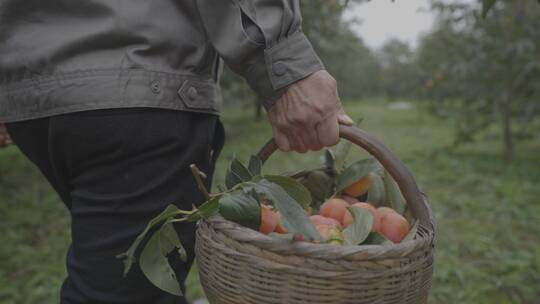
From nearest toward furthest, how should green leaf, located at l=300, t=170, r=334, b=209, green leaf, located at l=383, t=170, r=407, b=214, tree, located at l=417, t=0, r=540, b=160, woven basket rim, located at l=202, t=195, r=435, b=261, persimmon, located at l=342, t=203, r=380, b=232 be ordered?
woven basket rim, located at l=202, t=195, r=435, b=261, persimmon, located at l=342, t=203, r=380, b=232, green leaf, located at l=383, t=170, r=407, b=214, green leaf, located at l=300, t=170, r=334, b=209, tree, located at l=417, t=0, r=540, b=160

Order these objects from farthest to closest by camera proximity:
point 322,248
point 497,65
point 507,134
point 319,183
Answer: point 507,134 → point 497,65 → point 319,183 → point 322,248

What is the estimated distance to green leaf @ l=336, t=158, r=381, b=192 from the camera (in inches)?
51.6

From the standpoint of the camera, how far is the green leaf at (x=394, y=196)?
1270mm

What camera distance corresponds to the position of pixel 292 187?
3.53 ft

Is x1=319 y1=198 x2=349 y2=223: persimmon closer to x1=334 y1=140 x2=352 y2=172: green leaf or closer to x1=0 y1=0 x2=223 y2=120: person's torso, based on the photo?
x1=334 y1=140 x2=352 y2=172: green leaf

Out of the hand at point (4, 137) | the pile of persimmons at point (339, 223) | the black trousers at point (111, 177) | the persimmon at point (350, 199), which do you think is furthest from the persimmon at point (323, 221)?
the hand at point (4, 137)

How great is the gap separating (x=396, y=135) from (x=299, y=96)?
766cm

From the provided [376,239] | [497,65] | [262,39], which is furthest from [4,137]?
[497,65]

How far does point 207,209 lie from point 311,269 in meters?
0.24

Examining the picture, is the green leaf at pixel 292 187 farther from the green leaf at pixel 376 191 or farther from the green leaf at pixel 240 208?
the green leaf at pixel 376 191

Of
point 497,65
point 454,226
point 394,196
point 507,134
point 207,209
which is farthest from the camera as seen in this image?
point 507,134

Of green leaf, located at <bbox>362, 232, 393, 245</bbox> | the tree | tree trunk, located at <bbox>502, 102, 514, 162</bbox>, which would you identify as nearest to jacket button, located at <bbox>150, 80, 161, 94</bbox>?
green leaf, located at <bbox>362, 232, 393, 245</bbox>

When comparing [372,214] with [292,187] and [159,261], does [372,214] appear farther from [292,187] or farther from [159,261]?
[159,261]

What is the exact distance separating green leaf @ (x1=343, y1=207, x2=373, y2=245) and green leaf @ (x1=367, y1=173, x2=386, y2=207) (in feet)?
0.96
